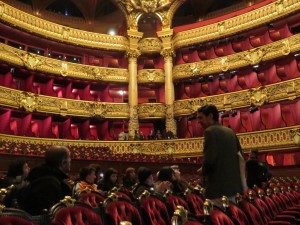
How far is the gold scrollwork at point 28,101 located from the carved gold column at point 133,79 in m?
3.28

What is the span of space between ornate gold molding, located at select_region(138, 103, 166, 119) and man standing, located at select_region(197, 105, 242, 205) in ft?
34.5

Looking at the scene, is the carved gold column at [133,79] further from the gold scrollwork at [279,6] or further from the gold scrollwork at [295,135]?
the gold scrollwork at [295,135]

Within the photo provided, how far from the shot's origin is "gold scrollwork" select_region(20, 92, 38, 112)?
10.6 m

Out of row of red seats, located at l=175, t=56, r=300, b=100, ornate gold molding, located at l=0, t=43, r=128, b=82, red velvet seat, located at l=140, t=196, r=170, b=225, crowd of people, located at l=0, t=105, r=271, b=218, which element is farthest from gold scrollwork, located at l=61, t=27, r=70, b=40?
red velvet seat, located at l=140, t=196, r=170, b=225

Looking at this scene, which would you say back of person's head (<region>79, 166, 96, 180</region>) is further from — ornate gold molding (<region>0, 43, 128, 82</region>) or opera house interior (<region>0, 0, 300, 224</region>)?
ornate gold molding (<region>0, 43, 128, 82</region>)

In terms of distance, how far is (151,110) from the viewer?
12.7m

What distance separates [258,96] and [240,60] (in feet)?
4.67

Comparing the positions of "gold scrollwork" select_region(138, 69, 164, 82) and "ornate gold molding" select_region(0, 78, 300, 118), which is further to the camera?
"gold scrollwork" select_region(138, 69, 164, 82)

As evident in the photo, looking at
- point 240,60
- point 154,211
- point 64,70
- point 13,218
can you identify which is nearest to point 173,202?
point 154,211

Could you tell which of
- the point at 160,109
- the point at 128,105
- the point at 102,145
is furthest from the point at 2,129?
the point at 160,109

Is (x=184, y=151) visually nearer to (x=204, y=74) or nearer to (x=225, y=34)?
(x=204, y=74)

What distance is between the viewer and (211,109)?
213cm

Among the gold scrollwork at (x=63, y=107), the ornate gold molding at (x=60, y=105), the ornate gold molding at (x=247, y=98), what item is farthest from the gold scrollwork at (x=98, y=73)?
the ornate gold molding at (x=247, y=98)

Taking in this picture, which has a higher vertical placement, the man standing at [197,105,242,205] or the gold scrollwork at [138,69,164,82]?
the gold scrollwork at [138,69,164,82]
